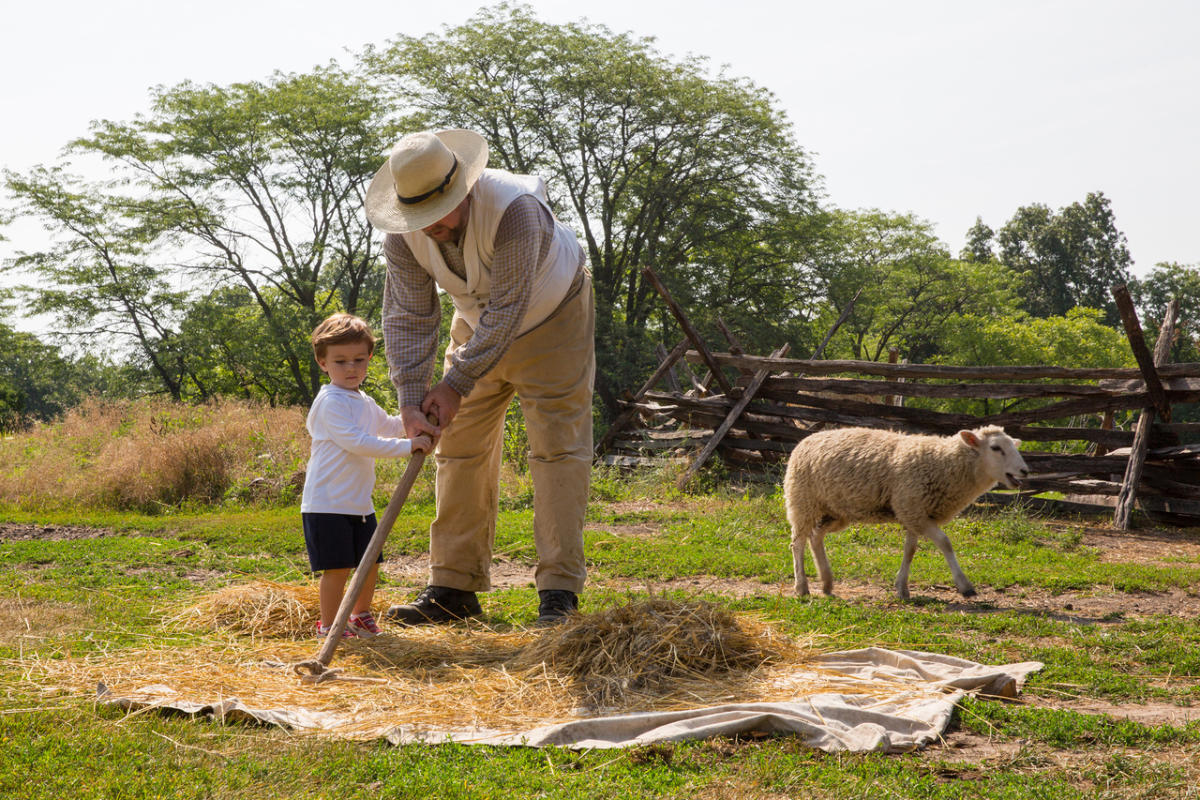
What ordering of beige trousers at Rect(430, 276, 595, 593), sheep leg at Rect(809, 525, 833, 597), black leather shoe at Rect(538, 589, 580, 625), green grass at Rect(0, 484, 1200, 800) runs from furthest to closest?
sheep leg at Rect(809, 525, 833, 597), beige trousers at Rect(430, 276, 595, 593), black leather shoe at Rect(538, 589, 580, 625), green grass at Rect(0, 484, 1200, 800)

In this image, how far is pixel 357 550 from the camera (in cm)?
482

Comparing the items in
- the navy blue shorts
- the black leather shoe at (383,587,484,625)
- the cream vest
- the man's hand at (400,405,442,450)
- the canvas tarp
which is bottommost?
the black leather shoe at (383,587,484,625)

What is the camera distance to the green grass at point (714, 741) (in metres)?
2.83

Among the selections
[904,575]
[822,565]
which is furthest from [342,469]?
[904,575]

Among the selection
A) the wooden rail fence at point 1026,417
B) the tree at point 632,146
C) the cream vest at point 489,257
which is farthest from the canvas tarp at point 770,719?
the tree at point 632,146

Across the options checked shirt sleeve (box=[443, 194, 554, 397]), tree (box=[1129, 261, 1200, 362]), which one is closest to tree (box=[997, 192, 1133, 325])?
tree (box=[1129, 261, 1200, 362])

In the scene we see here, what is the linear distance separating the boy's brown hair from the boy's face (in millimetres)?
24

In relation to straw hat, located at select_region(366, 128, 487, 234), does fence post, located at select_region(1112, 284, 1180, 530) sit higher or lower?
lower

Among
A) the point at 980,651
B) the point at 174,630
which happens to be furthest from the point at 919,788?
the point at 174,630

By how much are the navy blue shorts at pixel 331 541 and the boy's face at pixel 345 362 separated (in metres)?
0.68

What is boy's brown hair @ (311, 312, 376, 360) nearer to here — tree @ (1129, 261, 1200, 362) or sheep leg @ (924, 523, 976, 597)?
sheep leg @ (924, 523, 976, 597)

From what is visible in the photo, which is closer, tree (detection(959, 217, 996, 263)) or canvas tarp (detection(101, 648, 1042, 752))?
canvas tarp (detection(101, 648, 1042, 752))

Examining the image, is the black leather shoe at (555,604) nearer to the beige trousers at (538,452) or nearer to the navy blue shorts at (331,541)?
the beige trousers at (538,452)

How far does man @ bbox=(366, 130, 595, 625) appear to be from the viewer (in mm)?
4625
